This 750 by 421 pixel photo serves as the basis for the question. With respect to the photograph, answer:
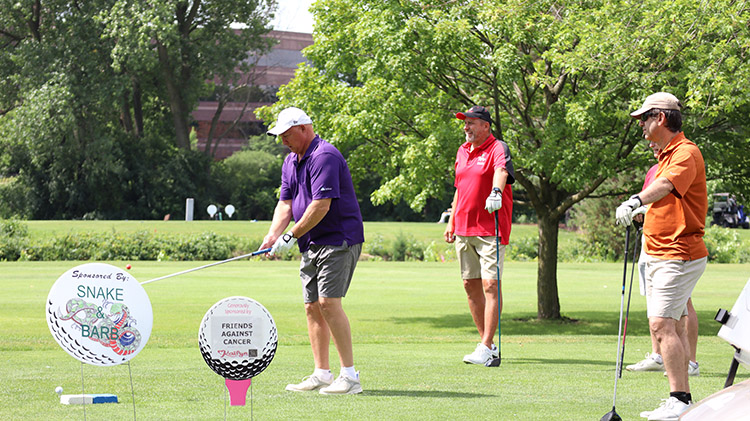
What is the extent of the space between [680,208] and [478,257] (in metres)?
2.90

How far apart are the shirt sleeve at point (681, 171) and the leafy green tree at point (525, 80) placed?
195 inches

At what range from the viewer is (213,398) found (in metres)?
6.01

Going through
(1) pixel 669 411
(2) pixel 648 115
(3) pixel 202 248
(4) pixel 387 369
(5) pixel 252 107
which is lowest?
(3) pixel 202 248

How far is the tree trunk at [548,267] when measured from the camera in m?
14.2

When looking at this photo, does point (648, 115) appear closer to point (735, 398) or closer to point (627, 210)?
point (627, 210)

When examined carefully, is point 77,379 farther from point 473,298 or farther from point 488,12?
point 488,12

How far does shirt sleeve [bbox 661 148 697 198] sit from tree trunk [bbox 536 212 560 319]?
27.6 ft

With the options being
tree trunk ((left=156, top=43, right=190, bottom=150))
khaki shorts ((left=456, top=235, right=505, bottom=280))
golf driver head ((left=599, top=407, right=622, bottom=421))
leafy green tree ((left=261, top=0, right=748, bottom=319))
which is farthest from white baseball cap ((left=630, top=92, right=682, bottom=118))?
tree trunk ((left=156, top=43, right=190, bottom=150))

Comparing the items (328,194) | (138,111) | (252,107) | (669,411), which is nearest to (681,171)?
(669,411)

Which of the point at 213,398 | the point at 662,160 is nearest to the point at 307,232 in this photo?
the point at 213,398

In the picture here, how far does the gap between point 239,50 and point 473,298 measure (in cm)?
3909

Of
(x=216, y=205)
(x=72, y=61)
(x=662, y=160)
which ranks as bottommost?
(x=216, y=205)

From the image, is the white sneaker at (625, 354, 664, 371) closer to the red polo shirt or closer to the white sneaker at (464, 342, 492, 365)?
the white sneaker at (464, 342, 492, 365)

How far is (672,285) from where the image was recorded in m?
5.70
